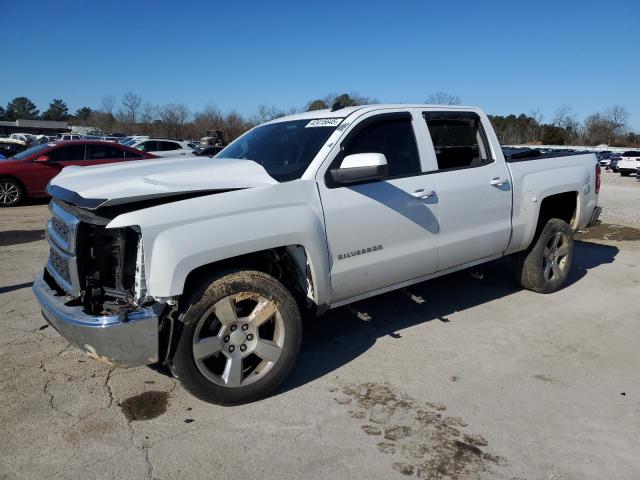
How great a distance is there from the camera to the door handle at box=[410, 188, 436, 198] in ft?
13.6

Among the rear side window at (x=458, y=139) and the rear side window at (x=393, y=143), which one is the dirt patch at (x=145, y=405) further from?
the rear side window at (x=458, y=139)

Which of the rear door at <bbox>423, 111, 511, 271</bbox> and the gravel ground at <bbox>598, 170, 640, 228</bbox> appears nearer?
the rear door at <bbox>423, 111, 511, 271</bbox>

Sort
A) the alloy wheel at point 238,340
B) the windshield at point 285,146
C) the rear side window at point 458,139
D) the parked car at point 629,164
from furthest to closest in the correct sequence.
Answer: the parked car at point 629,164, the rear side window at point 458,139, the windshield at point 285,146, the alloy wheel at point 238,340

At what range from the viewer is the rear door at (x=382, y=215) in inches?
148

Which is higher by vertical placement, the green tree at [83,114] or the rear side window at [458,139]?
the green tree at [83,114]

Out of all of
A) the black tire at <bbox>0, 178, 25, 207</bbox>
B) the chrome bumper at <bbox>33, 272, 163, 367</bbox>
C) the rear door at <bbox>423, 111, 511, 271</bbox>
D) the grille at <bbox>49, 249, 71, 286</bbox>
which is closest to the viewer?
the chrome bumper at <bbox>33, 272, 163, 367</bbox>

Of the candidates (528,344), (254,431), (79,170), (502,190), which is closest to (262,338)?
(254,431)

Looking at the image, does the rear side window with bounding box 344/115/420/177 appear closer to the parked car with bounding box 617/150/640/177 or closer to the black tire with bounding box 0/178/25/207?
the black tire with bounding box 0/178/25/207

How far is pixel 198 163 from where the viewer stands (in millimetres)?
3998

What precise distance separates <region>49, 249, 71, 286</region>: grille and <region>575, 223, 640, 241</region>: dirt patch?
829 cm

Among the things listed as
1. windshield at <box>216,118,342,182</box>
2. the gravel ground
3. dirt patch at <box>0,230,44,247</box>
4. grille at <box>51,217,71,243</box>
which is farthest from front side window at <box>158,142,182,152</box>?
grille at <box>51,217,71,243</box>

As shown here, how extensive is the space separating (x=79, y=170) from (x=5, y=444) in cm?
205

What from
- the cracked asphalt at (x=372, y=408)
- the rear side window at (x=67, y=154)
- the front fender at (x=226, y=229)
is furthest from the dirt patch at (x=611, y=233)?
the rear side window at (x=67, y=154)

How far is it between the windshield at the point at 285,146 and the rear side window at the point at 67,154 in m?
9.69
